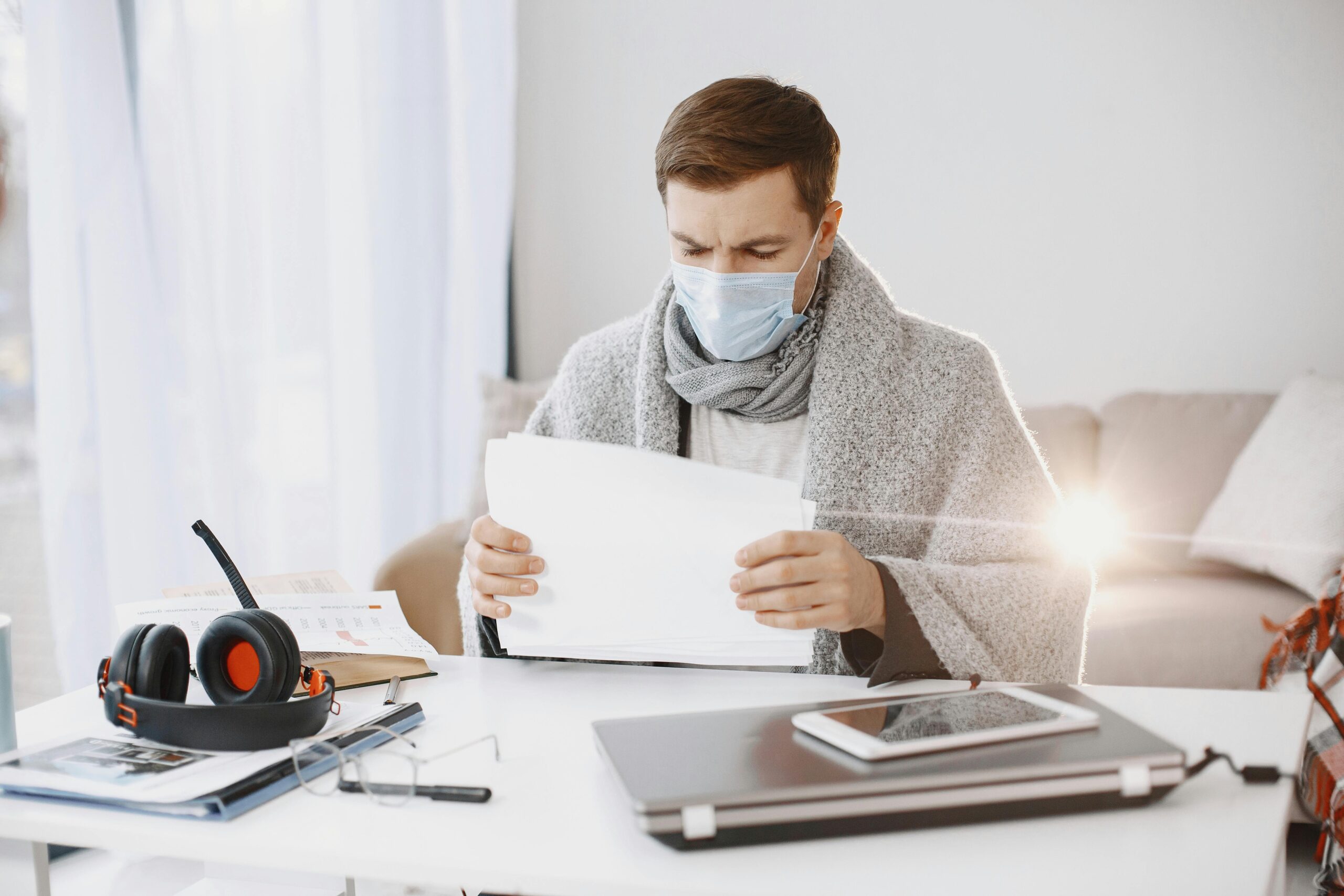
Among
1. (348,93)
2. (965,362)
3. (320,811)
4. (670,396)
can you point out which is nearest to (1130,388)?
(965,362)

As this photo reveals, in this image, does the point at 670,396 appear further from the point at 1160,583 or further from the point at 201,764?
the point at 1160,583

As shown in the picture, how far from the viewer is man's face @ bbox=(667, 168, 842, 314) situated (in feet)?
3.63

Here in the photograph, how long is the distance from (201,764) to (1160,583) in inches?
83.5

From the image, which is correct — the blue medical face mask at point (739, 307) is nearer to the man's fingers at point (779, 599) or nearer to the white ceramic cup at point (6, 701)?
the man's fingers at point (779, 599)

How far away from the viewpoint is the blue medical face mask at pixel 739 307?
3.79 ft

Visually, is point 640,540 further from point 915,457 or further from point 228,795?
point 915,457

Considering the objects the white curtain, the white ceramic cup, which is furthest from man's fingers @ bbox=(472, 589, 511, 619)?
the white curtain

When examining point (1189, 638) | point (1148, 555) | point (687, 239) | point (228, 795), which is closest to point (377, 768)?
point (228, 795)

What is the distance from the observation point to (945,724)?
0.65 metres

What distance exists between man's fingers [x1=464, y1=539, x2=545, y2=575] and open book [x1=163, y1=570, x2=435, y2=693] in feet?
0.44

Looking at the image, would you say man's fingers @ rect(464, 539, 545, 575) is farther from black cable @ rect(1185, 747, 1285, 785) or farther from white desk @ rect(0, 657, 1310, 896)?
black cable @ rect(1185, 747, 1285, 785)

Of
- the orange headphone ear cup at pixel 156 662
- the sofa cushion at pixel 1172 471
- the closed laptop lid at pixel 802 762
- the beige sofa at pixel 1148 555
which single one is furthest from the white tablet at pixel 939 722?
the sofa cushion at pixel 1172 471

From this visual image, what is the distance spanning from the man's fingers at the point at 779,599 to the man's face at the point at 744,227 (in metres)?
0.45

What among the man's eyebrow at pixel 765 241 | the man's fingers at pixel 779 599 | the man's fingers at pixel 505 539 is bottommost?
the man's fingers at pixel 779 599
